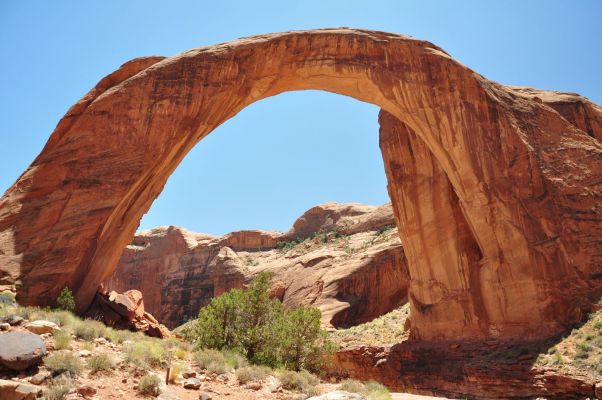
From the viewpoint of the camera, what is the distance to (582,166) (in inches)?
652

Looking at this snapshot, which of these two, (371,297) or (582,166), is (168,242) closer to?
(371,297)

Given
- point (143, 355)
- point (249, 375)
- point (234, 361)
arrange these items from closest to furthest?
point (143, 355), point (249, 375), point (234, 361)

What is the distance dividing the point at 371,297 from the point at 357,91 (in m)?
15.6

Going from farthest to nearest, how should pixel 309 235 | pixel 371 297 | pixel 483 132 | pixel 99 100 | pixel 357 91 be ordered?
pixel 309 235, pixel 371 297, pixel 357 91, pixel 483 132, pixel 99 100

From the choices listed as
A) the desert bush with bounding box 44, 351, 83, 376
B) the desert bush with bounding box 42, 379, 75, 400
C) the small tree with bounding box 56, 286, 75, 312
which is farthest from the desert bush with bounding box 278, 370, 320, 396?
the small tree with bounding box 56, 286, 75, 312

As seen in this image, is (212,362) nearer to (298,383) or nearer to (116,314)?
(298,383)

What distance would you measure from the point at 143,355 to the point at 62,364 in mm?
1648

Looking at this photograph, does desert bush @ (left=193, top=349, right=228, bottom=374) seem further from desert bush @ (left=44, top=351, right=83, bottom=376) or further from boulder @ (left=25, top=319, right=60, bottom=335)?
boulder @ (left=25, top=319, right=60, bottom=335)

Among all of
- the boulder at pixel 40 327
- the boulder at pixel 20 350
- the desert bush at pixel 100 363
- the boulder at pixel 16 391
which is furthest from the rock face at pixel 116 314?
the boulder at pixel 16 391

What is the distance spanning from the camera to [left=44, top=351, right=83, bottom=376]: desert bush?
20.8 feet

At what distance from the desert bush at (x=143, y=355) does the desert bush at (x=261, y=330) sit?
10.5ft

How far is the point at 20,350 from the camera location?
20.8ft

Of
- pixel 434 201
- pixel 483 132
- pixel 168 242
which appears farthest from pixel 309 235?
pixel 483 132

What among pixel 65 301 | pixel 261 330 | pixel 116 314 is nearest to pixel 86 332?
pixel 65 301
